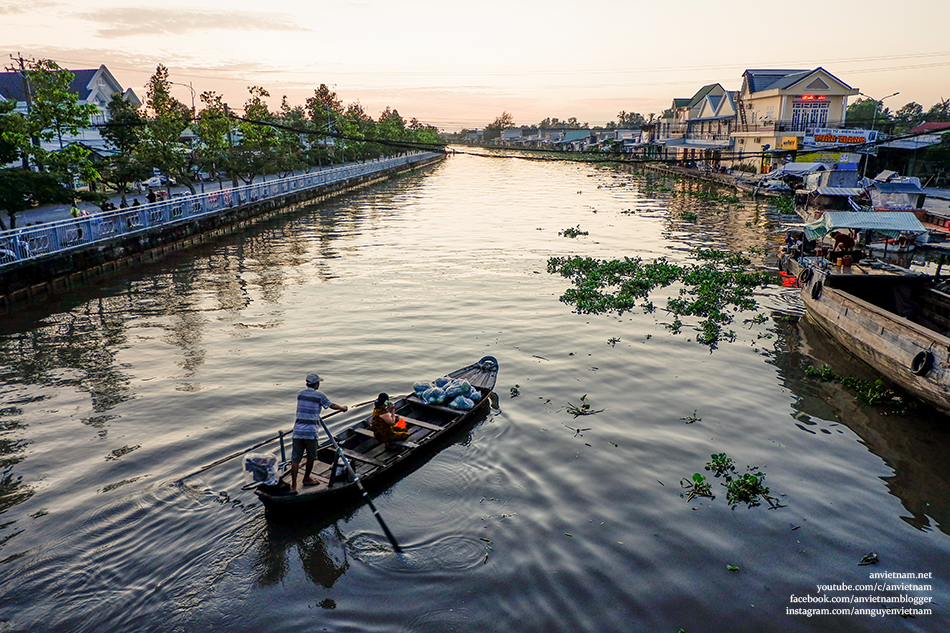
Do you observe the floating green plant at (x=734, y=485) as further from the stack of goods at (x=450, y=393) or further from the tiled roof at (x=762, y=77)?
the tiled roof at (x=762, y=77)

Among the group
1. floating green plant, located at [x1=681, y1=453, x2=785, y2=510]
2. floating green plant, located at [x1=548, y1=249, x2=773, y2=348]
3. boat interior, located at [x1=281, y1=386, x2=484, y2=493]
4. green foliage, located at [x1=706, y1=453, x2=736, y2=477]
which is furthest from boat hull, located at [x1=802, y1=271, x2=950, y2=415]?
boat interior, located at [x1=281, y1=386, x2=484, y2=493]

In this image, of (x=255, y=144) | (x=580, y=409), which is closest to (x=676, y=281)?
(x=580, y=409)

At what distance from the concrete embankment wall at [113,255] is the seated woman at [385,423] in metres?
17.8

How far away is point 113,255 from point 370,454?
2230 centimetres

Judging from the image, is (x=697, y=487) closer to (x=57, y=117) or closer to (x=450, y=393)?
(x=450, y=393)

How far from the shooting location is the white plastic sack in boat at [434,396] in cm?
1198

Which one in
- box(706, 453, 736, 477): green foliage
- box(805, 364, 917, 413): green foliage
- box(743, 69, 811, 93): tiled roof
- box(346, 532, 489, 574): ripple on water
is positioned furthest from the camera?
box(743, 69, 811, 93): tiled roof

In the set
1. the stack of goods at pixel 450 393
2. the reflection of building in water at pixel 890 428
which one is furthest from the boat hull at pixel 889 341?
the stack of goods at pixel 450 393

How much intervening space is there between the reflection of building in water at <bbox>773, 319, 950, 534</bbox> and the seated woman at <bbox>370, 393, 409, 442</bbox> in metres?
8.72

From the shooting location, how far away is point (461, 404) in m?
11.9

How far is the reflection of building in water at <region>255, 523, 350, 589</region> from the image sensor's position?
26.1 ft

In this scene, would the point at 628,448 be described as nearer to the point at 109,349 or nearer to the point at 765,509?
the point at 765,509

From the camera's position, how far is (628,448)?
11.3 meters

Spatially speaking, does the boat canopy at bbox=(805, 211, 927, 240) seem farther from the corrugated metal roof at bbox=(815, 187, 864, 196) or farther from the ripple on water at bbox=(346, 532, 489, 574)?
the ripple on water at bbox=(346, 532, 489, 574)
